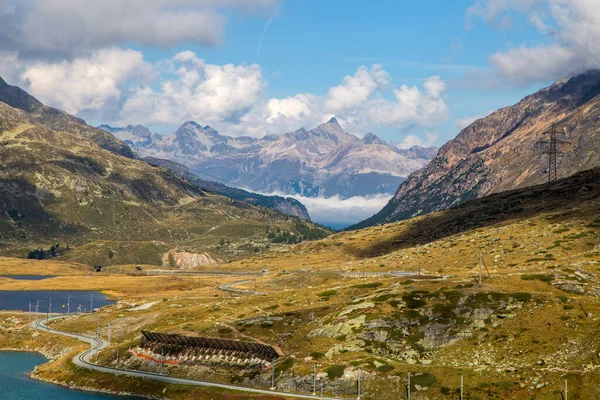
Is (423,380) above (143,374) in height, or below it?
above

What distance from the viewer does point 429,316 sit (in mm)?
137000

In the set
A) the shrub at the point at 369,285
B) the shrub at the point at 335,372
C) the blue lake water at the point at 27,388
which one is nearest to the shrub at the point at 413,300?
the shrub at the point at 369,285

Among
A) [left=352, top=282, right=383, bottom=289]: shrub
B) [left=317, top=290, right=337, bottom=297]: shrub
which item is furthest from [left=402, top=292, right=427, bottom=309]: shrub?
[left=317, top=290, right=337, bottom=297]: shrub

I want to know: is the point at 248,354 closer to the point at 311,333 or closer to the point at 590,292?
the point at 311,333

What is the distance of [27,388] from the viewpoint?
466 feet

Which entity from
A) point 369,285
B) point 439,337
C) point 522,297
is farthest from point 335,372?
point 369,285

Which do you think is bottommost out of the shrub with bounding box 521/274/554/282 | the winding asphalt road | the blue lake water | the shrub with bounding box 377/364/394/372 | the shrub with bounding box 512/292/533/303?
the blue lake water

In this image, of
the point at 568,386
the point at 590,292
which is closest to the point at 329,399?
the point at 568,386

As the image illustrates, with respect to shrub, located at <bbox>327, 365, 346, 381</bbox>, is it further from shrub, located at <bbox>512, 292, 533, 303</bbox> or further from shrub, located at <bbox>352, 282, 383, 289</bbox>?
shrub, located at <bbox>352, 282, 383, 289</bbox>

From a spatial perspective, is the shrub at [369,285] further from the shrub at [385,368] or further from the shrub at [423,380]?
the shrub at [423,380]

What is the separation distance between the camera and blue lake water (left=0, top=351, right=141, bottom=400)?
134 meters

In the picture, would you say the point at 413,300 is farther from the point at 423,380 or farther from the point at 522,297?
the point at 423,380

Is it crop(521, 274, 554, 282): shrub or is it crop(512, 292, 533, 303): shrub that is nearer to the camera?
crop(512, 292, 533, 303): shrub

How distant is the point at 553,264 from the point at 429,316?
66221mm
